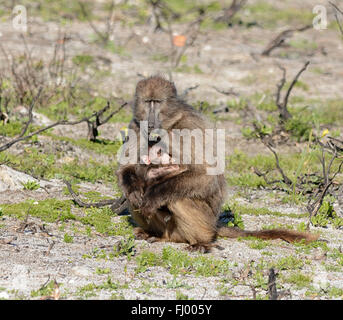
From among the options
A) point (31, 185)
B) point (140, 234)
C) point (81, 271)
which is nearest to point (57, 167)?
point (31, 185)

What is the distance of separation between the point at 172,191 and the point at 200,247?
52cm

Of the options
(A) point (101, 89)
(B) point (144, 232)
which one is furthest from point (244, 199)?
(A) point (101, 89)

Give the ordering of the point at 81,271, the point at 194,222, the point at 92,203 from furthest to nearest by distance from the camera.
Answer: the point at 92,203 → the point at 194,222 → the point at 81,271

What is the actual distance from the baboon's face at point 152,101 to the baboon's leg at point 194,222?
2.36 feet

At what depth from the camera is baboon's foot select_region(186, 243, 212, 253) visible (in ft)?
17.7

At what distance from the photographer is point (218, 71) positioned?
12469 millimetres

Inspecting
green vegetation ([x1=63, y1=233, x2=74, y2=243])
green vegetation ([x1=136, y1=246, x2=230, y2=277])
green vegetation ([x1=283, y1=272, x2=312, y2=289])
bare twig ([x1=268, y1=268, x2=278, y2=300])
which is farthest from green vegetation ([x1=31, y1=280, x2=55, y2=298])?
green vegetation ([x1=283, y1=272, x2=312, y2=289])

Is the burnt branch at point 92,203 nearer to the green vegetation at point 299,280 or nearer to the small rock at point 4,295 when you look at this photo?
the green vegetation at point 299,280

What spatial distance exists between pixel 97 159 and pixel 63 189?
1405mm

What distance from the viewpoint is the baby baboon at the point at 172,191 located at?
5453 millimetres

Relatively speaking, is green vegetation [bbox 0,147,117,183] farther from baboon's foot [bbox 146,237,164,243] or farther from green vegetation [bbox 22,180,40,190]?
baboon's foot [bbox 146,237,164,243]

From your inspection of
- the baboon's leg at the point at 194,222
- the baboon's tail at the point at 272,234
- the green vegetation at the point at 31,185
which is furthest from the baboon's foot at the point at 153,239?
the green vegetation at the point at 31,185

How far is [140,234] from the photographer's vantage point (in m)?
5.76

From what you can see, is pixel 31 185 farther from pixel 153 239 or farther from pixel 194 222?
pixel 194 222
